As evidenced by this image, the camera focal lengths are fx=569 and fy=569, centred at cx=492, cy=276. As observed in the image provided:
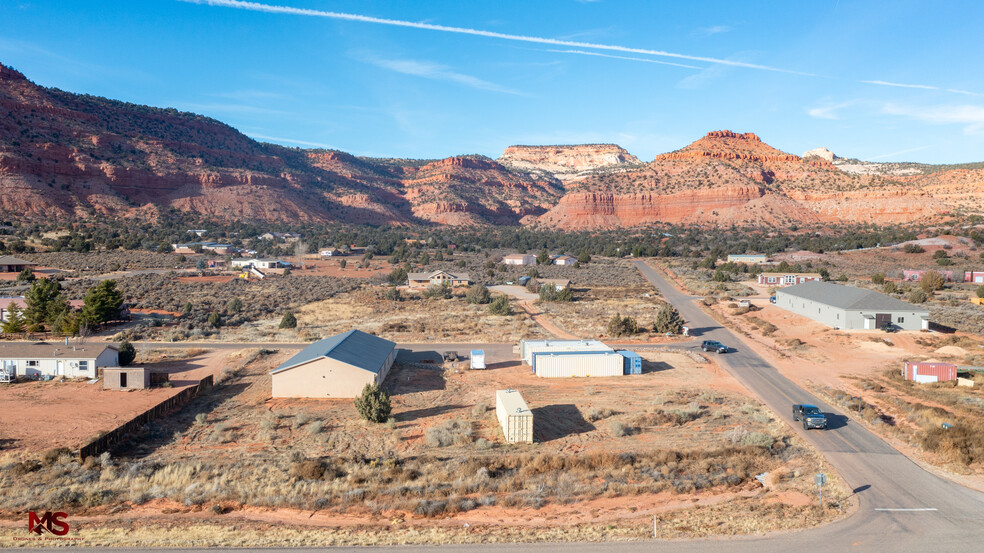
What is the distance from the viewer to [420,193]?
639 feet

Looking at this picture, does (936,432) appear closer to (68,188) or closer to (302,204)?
(68,188)

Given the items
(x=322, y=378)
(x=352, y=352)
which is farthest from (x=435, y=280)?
(x=322, y=378)

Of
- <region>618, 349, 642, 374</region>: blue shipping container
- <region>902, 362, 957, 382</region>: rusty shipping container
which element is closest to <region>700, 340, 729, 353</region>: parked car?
<region>618, 349, 642, 374</region>: blue shipping container

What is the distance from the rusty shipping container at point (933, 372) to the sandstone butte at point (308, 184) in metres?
116

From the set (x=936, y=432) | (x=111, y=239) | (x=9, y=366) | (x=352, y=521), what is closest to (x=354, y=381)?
(x=352, y=521)

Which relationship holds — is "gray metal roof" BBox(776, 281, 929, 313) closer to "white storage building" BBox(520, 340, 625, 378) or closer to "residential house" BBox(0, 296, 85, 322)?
"white storage building" BBox(520, 340, 625, 378)

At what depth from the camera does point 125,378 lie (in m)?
28.0

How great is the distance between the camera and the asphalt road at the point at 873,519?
43.4ft

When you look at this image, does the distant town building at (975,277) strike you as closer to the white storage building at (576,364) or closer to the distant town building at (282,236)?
the white storage building at (576,364)

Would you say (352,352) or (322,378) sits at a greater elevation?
(352,352)

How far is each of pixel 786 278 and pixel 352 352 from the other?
187 ft

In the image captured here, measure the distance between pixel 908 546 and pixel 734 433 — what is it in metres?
7.85

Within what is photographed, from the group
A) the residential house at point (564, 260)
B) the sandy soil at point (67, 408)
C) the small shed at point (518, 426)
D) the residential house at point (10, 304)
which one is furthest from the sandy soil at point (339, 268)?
the small shed at point (518, 426)

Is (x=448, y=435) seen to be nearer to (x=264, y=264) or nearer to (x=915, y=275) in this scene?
(x=264, y=264)
